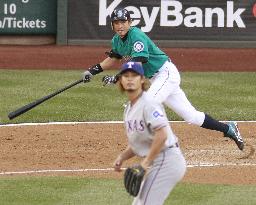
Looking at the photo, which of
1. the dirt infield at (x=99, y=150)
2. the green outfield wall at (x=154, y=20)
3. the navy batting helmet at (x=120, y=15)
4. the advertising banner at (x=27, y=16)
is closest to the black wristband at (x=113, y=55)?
the navy batting helmet at (x=120, y=15)

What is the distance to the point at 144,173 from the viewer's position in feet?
23.0

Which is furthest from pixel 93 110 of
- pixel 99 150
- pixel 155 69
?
pixel 155 69

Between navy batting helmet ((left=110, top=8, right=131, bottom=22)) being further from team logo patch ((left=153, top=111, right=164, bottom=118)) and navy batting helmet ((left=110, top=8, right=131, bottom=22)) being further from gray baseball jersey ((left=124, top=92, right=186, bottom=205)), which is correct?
team logo patch ((left=153, top=111, right=164, bottom=118))

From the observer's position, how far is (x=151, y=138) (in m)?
7.30

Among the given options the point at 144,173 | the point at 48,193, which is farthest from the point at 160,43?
the point at 144,173

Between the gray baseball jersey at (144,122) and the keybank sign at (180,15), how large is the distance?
16.5 m

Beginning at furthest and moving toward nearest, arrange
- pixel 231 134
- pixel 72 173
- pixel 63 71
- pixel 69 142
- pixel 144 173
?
pixel 63 71 < pixel 69 142 < pixel 231 134 < pixel 72 173 < pixel 144 173

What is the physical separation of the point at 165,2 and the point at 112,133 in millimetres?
10604

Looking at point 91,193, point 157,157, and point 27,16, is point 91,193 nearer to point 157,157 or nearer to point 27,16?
point 157,157

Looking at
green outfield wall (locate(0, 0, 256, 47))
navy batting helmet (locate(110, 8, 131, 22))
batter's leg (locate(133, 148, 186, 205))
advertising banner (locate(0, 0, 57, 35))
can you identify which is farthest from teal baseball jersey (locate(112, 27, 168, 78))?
advertising banner (locate(0, 0, 57, 35))

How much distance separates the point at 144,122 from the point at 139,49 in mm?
3464

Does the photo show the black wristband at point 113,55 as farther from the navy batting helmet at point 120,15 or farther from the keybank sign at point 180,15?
the keybank sign at point 180,15

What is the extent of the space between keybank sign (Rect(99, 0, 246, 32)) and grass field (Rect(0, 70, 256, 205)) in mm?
3314

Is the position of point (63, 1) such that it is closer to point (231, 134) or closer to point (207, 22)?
point (207, 22)
